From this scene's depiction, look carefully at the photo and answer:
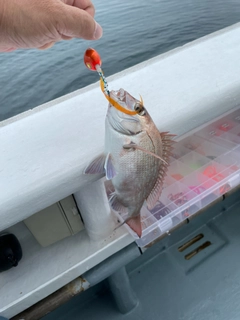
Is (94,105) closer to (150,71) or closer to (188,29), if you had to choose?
(150,71)

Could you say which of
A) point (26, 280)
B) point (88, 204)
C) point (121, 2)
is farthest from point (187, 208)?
point (121, 2)

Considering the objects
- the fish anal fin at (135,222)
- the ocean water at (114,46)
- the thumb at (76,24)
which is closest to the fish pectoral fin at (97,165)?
the fish anal fin at (135,222)

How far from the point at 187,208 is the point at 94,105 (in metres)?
0.68

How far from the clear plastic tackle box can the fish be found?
449 mm

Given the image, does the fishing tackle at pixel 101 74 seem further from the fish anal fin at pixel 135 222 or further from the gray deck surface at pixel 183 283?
the gray deck surface at pixel 183 283

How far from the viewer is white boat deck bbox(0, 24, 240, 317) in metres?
1.03

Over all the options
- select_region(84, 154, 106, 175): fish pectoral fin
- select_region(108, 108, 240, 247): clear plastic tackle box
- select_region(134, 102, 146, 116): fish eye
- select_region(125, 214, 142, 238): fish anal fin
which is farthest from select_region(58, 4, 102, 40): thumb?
select_region(108, 108, 240, 247): clear plastic tackle box

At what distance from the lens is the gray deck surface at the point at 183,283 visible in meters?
1.71

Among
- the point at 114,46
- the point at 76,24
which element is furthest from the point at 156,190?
the point at 114,46

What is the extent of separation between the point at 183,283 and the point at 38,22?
1606 millimetres

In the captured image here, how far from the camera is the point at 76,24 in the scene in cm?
97

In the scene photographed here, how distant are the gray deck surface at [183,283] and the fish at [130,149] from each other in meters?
0.96

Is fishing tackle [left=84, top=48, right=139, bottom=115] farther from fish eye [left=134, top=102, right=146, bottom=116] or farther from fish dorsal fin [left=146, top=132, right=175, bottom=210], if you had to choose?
fish dorsal fin [left=146, top=132, right=175, bottom=210]

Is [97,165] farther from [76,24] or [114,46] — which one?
[114,46]
